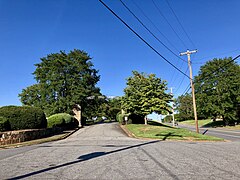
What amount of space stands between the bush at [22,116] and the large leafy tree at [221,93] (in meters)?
28.4

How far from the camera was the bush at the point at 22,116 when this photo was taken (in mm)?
17456

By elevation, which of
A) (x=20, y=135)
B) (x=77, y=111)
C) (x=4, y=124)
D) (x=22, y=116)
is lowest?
(x=20, y=135)

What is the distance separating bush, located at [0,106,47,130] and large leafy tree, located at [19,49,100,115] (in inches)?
574

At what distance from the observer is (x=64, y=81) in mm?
35719

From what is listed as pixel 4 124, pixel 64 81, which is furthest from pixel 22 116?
pixel 64 81

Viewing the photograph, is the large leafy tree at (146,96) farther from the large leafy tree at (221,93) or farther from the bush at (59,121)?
the large leafy tree at (221,93)

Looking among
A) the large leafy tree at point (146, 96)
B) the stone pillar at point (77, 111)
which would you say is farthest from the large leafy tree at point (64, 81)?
the large leafy tree at point (146, 96)

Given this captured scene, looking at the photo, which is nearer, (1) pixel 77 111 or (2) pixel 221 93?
(1) pixel 77 111

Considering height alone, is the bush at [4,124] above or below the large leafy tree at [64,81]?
below

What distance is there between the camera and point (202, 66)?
142ft

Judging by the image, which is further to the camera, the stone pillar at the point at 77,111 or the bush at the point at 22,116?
the stone pillar at the point at 77,111

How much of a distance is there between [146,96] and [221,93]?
16.9m

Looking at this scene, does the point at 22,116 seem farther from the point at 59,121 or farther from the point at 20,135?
the point at 59,121

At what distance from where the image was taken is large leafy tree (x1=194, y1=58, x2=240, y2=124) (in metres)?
36.8
